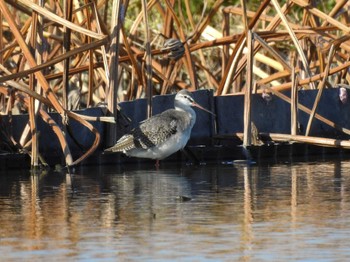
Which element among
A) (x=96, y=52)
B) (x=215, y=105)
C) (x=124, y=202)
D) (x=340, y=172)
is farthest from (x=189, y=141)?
(x=124, y=202)

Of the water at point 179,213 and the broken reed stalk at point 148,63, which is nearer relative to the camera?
the water at point 179,213

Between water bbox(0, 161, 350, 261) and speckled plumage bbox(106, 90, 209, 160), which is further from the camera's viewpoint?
speckled plumage bbox(106, 90, 209, 160)

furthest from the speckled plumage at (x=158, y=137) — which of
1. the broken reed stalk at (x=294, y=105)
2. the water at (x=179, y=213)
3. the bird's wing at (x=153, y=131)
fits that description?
the broken reed stalk at (x=294, y=105)

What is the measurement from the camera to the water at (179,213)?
7.42 metres

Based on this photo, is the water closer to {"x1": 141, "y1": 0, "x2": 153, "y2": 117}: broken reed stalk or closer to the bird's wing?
the bird's wing

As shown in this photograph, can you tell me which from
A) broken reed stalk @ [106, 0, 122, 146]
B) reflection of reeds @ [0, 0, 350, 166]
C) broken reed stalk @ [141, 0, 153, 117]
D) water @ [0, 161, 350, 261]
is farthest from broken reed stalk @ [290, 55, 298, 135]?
broken reed stalk @ [106, 0, 122, 146]

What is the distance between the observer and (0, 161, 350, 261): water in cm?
742

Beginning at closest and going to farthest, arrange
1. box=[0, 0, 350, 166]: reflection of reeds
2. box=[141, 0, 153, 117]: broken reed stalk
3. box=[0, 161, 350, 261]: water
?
1. box=[0, 161, 350, 261]: water
2. box=[0, 0, 350, 166]: reflection of reeds
3. box=[141, 0, 153, 117]: broken reed stalk

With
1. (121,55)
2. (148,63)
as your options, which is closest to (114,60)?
(148,63)

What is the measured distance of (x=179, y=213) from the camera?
29.7 feet

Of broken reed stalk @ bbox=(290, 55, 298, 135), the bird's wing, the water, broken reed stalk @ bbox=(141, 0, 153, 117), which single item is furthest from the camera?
broken reed stalk @ bbox=(290, 55, 298, 135)

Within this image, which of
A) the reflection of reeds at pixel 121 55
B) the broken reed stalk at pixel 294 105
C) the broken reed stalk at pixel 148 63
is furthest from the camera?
the broken reed stalk at pixel 294 105

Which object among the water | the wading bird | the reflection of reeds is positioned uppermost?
the reflection of reeds

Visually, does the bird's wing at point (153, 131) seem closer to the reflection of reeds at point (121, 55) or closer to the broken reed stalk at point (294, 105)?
the reflection of reeds at point (121, 55)
